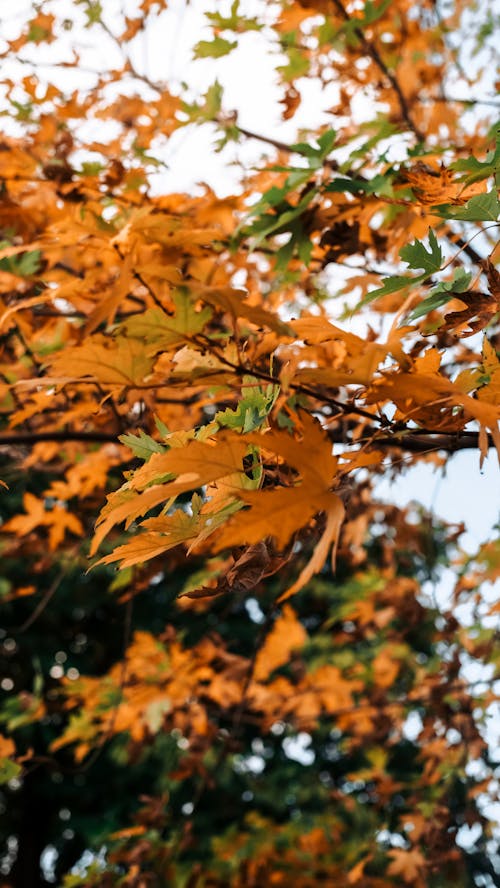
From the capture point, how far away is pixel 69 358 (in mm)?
698

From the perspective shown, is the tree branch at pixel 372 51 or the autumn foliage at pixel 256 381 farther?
the tree branch at pixel 372 51

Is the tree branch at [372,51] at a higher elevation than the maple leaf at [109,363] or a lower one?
higher

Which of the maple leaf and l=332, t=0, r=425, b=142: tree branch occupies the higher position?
l=332, t=0, r=425, b=142: tree branch

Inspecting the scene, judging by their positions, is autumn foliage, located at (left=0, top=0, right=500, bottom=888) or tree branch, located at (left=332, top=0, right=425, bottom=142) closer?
autumn foliage, located at (left=0, top=0, right=500, bottom=888)

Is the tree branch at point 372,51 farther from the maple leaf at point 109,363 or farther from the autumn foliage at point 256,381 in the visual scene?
the maple leaf at point 109,363

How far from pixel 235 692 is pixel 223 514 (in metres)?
2.29

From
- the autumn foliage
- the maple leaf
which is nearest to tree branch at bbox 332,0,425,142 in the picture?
the autumn foliage

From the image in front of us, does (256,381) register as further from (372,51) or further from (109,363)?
(372,51)

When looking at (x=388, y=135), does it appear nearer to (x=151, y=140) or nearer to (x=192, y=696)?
(x=151, y=140)

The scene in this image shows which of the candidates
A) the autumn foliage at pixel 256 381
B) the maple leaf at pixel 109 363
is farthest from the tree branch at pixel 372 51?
the maple leaf at pixel 109 363

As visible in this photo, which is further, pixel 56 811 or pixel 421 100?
pixel 56 811

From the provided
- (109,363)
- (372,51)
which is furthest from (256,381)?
(372,51)

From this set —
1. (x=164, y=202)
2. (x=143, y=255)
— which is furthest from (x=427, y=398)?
(x=164, y=202)

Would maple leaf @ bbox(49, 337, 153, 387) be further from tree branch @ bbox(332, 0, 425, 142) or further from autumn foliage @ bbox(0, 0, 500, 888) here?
tree branch @ bbox(332, 0, 425, 142)
